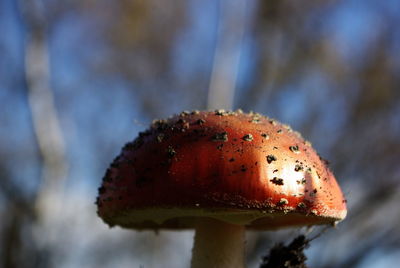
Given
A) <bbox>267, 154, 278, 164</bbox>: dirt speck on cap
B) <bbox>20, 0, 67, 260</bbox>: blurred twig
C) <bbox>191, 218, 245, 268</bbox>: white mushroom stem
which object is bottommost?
<bbox>191, 218, 245, 268</bbox>: white mushroom stem

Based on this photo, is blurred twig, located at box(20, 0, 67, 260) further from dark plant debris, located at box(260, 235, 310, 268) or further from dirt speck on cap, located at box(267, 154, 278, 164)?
dirt speck on cap, located at box(267, 154, 278, 164)

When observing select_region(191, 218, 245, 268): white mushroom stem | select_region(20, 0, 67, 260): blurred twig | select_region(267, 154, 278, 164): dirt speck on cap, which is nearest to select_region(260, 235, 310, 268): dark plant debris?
select_region(191, 218, 245, 268): white mushroom stem

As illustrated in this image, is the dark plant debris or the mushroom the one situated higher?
the mushroom

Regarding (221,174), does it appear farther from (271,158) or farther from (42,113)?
(42,113)

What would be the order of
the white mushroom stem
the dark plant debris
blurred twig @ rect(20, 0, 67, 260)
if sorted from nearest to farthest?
the white mushroom stem, the dark plant debris, blurred twig @ rect(20, 0, 67, 260)

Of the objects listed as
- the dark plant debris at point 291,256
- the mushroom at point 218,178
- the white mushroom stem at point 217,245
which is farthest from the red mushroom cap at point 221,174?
the dark plant debris at point 291,256

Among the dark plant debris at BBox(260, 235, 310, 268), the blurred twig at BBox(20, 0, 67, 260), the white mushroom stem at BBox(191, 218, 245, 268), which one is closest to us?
the white mushroom stem at BBox(191, 218, 245, 268)

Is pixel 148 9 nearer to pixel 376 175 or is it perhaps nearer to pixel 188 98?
pixel 188 98

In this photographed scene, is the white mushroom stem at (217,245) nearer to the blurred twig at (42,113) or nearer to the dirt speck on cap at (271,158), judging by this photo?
the dirt speck on cap at (271,158)

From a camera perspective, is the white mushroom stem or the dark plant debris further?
the dark plant debris
